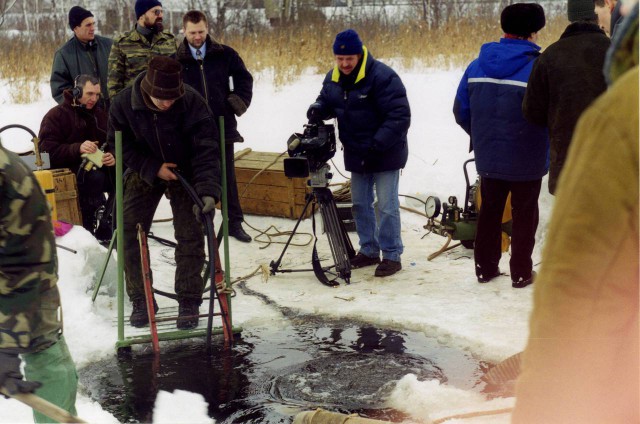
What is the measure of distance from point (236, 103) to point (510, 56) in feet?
8.99

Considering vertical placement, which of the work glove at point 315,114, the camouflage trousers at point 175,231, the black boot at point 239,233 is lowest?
the black boot at point 239,233

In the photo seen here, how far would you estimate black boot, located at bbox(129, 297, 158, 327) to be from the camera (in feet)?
20.6

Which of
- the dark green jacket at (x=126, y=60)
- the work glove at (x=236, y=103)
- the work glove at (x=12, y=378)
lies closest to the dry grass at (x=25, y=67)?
the dark green jacket at (x=126, y=60)

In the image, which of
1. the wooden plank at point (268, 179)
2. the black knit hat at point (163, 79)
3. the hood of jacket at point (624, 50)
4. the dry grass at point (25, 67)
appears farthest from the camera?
the dry grass at point (25, 67)

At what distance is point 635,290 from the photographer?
1.17 m

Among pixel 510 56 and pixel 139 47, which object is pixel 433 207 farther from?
pixel 139 47

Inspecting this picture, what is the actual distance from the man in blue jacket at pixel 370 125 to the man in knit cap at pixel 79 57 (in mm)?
2462

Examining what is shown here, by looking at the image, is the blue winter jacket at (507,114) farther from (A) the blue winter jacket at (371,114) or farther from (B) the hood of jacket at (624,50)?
(B) the hood of jacket at (624,50)

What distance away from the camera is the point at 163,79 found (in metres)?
5.61

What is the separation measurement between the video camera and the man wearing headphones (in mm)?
1883

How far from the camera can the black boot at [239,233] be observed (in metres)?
8.56

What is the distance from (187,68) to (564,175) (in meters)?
7.03

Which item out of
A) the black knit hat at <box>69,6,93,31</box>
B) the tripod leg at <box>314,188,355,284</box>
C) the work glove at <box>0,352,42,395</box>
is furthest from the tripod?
the work glove at <box>0,352,42,395</box>

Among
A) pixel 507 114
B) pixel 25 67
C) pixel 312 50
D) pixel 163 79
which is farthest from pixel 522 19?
pixel 25 67
